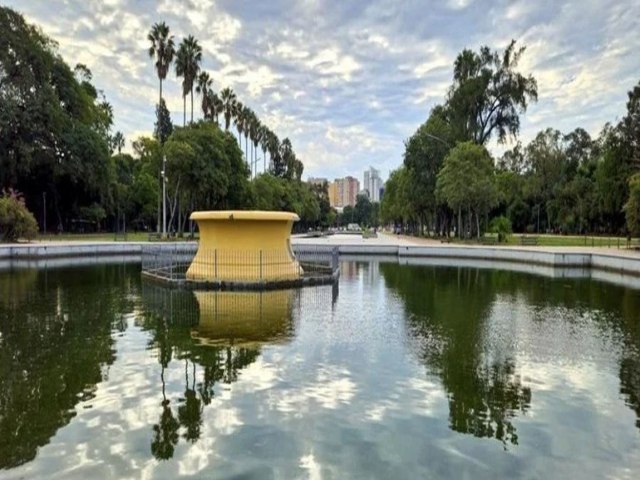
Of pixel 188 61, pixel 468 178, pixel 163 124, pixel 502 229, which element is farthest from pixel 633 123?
pixel 163 124

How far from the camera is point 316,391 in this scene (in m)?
7.48

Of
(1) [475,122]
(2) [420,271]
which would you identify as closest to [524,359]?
(2) [420,271]

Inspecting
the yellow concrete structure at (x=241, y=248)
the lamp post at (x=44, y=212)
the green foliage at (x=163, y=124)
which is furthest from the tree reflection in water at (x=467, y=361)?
the green foliage at (x=163, y=124)

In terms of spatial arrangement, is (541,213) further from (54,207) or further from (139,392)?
(139,392)

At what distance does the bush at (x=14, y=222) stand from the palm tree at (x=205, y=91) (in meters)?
25.9

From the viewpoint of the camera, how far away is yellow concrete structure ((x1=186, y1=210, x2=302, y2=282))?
18.6 m

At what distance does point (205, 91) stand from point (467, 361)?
57.0 m

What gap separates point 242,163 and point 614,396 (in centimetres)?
4910

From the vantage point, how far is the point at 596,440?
6.02 meters

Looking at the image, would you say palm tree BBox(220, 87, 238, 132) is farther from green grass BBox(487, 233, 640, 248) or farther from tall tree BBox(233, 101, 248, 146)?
green grass BBox(487, 233, 640, 248)

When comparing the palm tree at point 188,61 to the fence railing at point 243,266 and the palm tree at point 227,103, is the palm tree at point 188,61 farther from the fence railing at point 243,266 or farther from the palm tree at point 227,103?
the fence railing at point 243,266

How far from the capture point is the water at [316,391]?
5.50 m

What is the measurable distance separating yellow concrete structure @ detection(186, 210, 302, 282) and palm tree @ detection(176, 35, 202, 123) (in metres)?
39.5

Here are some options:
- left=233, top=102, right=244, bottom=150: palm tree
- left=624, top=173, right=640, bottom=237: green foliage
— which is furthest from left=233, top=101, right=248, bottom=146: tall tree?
left=624, top=173, right=640, bottom=237: green foliage
